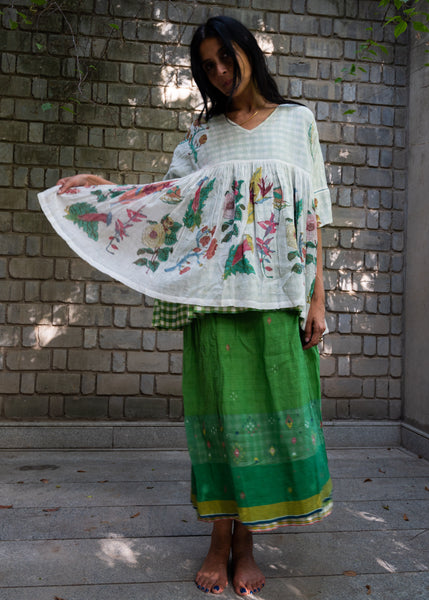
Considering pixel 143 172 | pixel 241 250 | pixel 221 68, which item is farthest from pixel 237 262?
pixel 143 172

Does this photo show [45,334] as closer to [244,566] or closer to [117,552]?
[117,552]

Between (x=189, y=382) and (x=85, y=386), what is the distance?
2200 mm

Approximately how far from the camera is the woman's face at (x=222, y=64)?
5.84 feet

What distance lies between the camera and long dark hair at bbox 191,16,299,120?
176 cm

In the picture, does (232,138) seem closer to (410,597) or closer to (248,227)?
(248,227)

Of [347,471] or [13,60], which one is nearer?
[347,471]

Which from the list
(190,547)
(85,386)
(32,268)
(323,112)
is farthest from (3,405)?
(323,112)

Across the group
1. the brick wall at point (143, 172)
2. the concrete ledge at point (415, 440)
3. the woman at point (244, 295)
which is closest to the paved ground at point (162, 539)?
the woman at point (244, 295)

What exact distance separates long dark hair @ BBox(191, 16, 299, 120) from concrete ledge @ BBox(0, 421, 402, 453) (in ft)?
8.56

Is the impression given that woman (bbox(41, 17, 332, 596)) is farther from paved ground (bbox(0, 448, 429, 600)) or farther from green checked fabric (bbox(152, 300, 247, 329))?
paved ground (bbox(0, 448, 429, 600))

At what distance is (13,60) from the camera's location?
12.7ft

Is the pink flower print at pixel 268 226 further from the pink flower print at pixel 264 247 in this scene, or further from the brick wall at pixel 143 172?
the brick wall at pixel 143 172

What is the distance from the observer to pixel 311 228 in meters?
1.89

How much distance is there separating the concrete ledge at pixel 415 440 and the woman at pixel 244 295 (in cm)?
222
